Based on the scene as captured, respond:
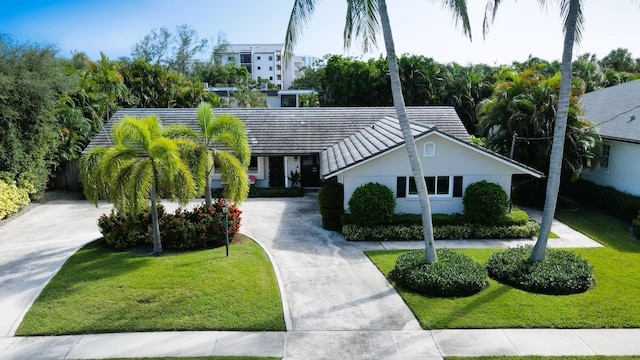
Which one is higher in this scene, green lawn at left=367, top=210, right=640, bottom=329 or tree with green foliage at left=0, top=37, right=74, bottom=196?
tree with green foliage at left=0, top=37, right=74, bottom=196

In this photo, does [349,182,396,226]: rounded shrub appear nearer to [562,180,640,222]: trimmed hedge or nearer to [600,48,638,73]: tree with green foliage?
[562,180,640,222]: trimmed hedge

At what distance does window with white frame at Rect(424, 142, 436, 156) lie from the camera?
1777 centimetres

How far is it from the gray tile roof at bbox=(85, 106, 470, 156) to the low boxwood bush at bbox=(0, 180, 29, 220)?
4.68 m

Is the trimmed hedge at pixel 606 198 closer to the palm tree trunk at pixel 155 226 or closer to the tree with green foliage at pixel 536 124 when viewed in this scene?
the tree with green foliage at pixel 536 124

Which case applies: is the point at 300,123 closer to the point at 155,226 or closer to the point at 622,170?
the point at 155,226

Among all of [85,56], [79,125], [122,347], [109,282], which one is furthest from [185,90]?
[122,347]

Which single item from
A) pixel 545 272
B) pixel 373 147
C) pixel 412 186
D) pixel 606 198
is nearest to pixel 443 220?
pixel 412 186

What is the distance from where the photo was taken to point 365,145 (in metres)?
20.4

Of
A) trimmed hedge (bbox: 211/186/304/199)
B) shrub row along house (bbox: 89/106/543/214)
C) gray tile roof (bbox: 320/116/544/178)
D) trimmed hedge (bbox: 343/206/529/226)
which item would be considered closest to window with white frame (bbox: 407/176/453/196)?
shrub row along house (bbox: 89/106/543/214)

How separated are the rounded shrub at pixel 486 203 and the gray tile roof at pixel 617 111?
6205mm

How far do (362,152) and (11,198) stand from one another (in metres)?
14.8

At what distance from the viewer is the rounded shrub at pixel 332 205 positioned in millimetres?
18125

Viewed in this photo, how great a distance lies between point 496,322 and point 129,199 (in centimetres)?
1050

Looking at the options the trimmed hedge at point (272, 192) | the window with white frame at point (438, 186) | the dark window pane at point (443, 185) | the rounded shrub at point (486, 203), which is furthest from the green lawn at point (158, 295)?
the trimmed hedge at point (272, 192)
